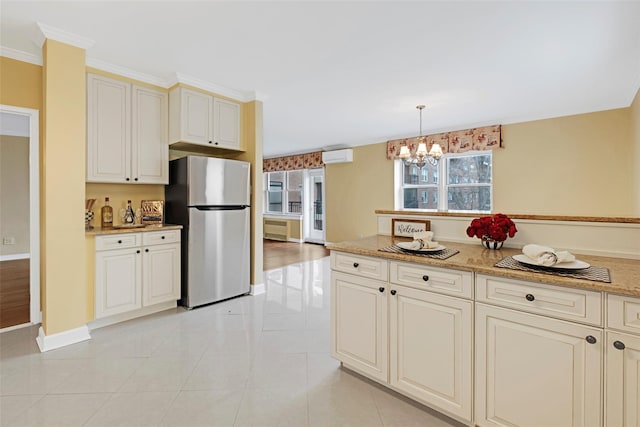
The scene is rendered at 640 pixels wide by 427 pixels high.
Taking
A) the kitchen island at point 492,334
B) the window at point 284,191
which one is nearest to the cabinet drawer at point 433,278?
the kitchen island at point 492,334

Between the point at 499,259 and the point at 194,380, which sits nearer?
the point at 499,259

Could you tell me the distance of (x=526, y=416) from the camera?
1349 mm

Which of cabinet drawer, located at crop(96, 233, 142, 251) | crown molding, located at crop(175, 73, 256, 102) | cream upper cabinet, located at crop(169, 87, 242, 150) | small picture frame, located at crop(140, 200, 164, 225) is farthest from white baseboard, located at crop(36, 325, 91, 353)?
crown molding, located at crop(175, 73, 256, 102)

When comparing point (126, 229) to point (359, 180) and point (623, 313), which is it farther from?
point (359, 180)

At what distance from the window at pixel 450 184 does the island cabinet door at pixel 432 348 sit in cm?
418

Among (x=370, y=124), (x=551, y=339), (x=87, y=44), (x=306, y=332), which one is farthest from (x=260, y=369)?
(x=370, y=124)

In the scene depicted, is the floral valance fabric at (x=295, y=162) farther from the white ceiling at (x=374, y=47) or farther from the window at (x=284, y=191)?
the white ceiling at (x=374, y=47)

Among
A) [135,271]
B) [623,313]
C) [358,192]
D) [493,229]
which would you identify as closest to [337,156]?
[358,192]

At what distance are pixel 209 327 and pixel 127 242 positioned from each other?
111 centimetres

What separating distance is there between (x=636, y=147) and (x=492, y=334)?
12.8 feet

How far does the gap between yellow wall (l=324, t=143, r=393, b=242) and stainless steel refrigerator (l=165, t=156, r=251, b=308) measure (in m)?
3.41

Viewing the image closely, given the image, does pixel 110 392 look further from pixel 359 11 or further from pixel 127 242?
pixel 359 11

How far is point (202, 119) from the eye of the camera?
3.34 metres

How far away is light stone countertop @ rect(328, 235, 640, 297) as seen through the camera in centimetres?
116
